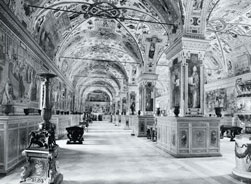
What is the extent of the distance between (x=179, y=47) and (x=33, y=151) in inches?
283

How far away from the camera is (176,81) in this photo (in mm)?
10133

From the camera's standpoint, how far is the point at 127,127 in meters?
23.9

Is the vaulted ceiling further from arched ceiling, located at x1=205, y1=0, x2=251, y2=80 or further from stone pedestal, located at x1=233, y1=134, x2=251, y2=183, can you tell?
stone pedestal, located at x1=233, y1=134, x2=251, y2=183

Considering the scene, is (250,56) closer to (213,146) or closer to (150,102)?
(150,102)

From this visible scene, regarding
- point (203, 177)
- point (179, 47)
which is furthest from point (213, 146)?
point (179, 47)

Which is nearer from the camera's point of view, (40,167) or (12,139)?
(40,167)

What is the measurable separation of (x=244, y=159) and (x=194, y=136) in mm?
3308

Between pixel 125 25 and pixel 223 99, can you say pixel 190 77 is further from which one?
pixel 223 99

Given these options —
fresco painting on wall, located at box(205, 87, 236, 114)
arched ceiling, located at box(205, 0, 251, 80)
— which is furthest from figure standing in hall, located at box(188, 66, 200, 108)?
fresco painting on wall, located at box(205, 87, 236, 114)

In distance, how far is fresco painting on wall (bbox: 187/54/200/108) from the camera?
944 cm

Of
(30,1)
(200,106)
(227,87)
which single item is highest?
(30,1)

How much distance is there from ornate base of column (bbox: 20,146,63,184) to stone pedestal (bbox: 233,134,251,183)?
14.9 ft

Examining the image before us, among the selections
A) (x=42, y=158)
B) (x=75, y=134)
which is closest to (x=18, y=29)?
(x=42, y=158)

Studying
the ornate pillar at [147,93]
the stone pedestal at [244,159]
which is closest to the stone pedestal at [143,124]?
the ornate pillar at [147,93]
